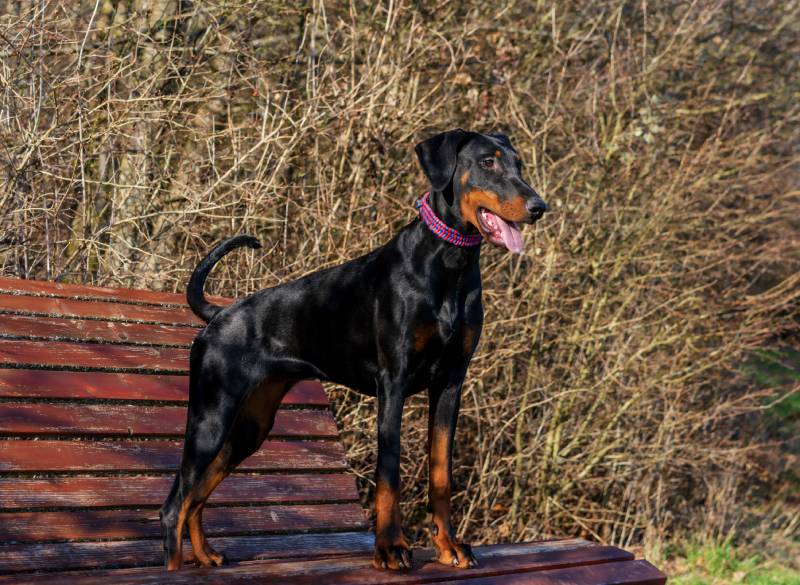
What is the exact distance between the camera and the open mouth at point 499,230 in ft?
10.0

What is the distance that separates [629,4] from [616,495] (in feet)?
13.4

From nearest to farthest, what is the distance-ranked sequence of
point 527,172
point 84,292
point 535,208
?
point 535,208 → point 84,292 → point 527,172

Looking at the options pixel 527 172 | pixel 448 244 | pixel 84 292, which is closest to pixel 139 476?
pixel 84 292

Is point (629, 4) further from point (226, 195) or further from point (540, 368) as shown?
point (226, 195)

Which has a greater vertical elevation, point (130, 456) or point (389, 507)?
point (389, 507)

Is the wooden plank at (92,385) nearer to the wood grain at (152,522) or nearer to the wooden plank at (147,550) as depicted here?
the wood grain at (152,522)

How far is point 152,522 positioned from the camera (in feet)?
12.6

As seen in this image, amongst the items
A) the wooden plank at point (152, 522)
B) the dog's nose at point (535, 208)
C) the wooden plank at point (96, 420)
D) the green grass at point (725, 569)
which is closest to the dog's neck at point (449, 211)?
the dog's nose at point (535, 208)

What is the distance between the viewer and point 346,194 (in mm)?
6676

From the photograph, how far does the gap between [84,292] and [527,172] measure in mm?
3536

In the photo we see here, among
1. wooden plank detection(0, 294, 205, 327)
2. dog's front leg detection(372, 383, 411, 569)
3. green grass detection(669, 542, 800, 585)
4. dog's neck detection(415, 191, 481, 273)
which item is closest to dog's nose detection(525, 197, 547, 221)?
dog's neck detection(415, 191, 481, 273)

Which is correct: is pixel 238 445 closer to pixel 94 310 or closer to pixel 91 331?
pixel 91 331

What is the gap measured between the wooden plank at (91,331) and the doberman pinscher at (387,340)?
4.18ft

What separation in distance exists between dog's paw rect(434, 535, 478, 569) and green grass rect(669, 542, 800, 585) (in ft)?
15.2
